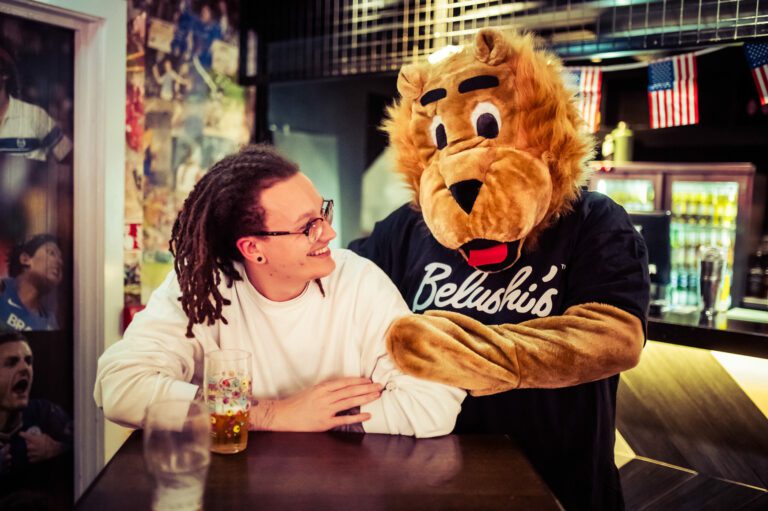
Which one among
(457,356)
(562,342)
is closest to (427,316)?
(457,356)

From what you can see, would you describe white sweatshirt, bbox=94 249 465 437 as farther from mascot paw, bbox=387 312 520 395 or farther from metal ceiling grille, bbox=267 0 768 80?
metal ceiling grille, bbox=267 0 768 80

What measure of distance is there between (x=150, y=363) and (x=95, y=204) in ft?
5.47

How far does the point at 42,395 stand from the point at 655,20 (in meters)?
3.30

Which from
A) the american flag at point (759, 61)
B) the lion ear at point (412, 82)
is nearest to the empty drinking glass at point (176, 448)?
the lion ear at point (412, 82)

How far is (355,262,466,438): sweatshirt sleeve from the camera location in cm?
154

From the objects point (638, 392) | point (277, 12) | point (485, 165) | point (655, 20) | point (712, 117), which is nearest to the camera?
point (485, 165)

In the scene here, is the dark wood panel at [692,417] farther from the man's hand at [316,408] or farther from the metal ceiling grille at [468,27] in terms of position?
the man's hand at [316,408]

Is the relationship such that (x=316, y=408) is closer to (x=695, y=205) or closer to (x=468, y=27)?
(x=468, y=27)

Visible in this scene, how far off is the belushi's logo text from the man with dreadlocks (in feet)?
0.48

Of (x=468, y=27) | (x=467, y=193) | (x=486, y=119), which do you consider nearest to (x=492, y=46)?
(x=486, y=119)

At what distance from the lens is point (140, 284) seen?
10.5 feet

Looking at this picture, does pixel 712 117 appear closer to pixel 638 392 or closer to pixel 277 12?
pixel 638 392

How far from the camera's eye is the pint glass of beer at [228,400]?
1404 mm

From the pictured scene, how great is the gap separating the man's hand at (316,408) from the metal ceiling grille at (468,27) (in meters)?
2.02
